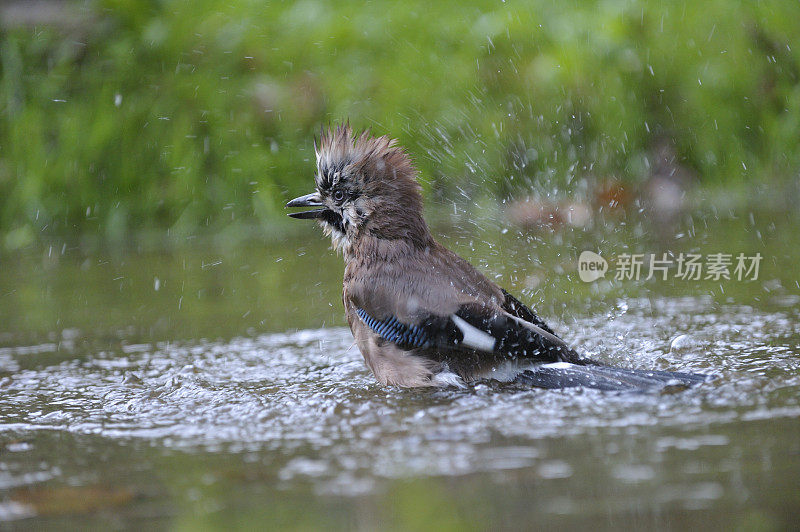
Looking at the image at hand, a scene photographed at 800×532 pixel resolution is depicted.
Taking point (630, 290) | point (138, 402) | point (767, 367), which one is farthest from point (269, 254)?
point (767, 367)

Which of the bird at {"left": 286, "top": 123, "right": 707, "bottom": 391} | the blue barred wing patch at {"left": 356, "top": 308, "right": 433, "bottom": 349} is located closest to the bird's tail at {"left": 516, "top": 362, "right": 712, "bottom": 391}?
the bird at {"left": 286, "top": 123, "right": 707, "bottom": 391}

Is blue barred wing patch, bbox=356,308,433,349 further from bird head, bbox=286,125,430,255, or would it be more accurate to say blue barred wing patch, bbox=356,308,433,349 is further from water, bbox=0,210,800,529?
bird head, bbox=286,125,430,255

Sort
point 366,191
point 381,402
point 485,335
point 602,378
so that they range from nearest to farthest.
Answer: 1. point 602,378
2. point 381,402
3. point 485,335
4. point 366,191

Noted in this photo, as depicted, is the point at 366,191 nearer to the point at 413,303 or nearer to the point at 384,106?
the point at 413,303

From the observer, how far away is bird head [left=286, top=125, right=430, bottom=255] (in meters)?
4.68

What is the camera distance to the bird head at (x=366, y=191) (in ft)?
15.4

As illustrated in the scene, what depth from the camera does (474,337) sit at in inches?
163

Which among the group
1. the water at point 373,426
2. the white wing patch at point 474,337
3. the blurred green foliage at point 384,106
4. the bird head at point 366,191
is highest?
the blurred green foliage at point 384,106

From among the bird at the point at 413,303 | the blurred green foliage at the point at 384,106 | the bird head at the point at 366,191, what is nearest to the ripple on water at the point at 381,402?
the bird at the point at 413,303

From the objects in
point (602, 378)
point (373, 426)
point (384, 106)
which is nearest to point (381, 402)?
point (373, 426)

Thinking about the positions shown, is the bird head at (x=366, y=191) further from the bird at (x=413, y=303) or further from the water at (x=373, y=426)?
the water at (x=373, y=426)

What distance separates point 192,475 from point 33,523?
1.50 feet

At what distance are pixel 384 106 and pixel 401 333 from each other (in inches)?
190

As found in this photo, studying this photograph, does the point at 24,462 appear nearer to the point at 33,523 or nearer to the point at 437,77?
the point at 33,523
